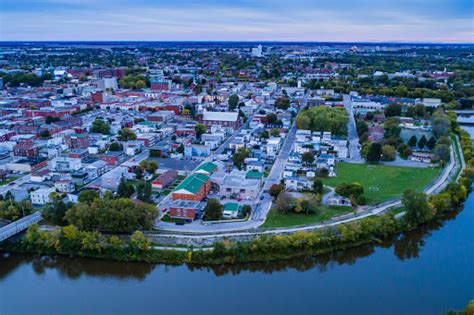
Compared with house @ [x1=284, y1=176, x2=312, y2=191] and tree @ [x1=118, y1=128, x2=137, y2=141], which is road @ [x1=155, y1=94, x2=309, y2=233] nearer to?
house @ [x1=284, y1=176, x2=312, y2=191]

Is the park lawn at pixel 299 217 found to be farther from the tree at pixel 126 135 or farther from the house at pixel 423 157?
the tree at pixel 126 135

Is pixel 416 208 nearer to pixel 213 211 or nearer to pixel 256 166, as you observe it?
pixel 213 211

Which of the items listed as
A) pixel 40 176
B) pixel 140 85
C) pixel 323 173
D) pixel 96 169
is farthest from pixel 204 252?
pixel 140 85

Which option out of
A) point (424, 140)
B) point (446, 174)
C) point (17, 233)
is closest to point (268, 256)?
point (17, 233)

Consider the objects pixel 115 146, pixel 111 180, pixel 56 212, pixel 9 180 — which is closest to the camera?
pixel 56 212

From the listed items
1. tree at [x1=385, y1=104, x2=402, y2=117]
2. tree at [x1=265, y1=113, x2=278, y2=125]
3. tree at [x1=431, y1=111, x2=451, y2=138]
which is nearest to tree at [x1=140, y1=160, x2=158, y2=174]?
tree at [x1=265, y1=113, x2=278, y2=125]

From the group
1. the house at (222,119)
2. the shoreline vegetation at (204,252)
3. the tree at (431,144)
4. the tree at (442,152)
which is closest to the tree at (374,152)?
the tree at (442,152)
